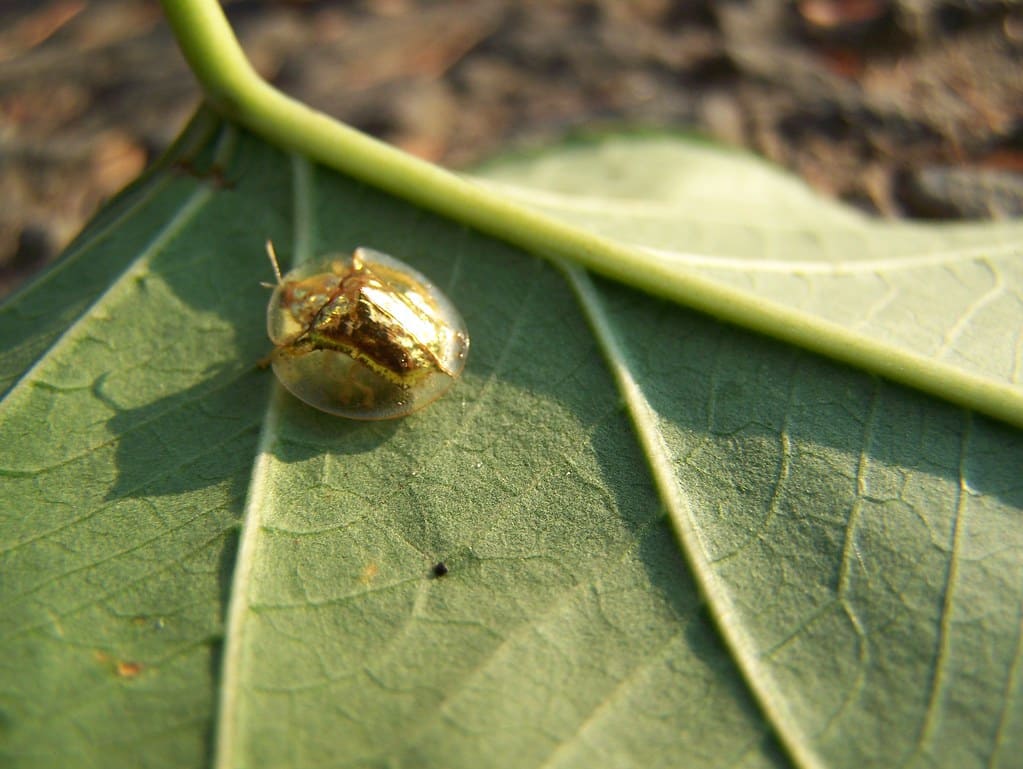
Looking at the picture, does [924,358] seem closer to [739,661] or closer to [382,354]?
[739,661]

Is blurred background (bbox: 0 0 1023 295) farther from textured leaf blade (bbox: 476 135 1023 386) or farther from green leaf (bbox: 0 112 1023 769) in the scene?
green leaf (bbox: 0 112 1023 769)

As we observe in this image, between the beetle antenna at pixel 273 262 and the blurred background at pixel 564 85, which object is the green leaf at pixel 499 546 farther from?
the blurred background at pixel 564 85

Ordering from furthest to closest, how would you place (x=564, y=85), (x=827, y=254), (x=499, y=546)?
(x=564, y=85) < (x=827, y=254) < (x=499, y=546)

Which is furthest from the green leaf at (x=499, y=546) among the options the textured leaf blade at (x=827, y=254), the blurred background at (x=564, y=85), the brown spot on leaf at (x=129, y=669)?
the blurred background at (x=564, y=85)

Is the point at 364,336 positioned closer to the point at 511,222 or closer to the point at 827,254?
the point at 511,222

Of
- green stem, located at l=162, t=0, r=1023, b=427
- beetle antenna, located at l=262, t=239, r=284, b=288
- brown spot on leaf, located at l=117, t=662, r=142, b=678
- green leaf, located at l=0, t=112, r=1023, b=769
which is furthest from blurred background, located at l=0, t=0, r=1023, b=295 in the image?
brown spot on leaf, located at l=117, t=662, r=142, b=678

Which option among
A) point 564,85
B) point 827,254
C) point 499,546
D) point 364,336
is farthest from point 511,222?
point 564,85
